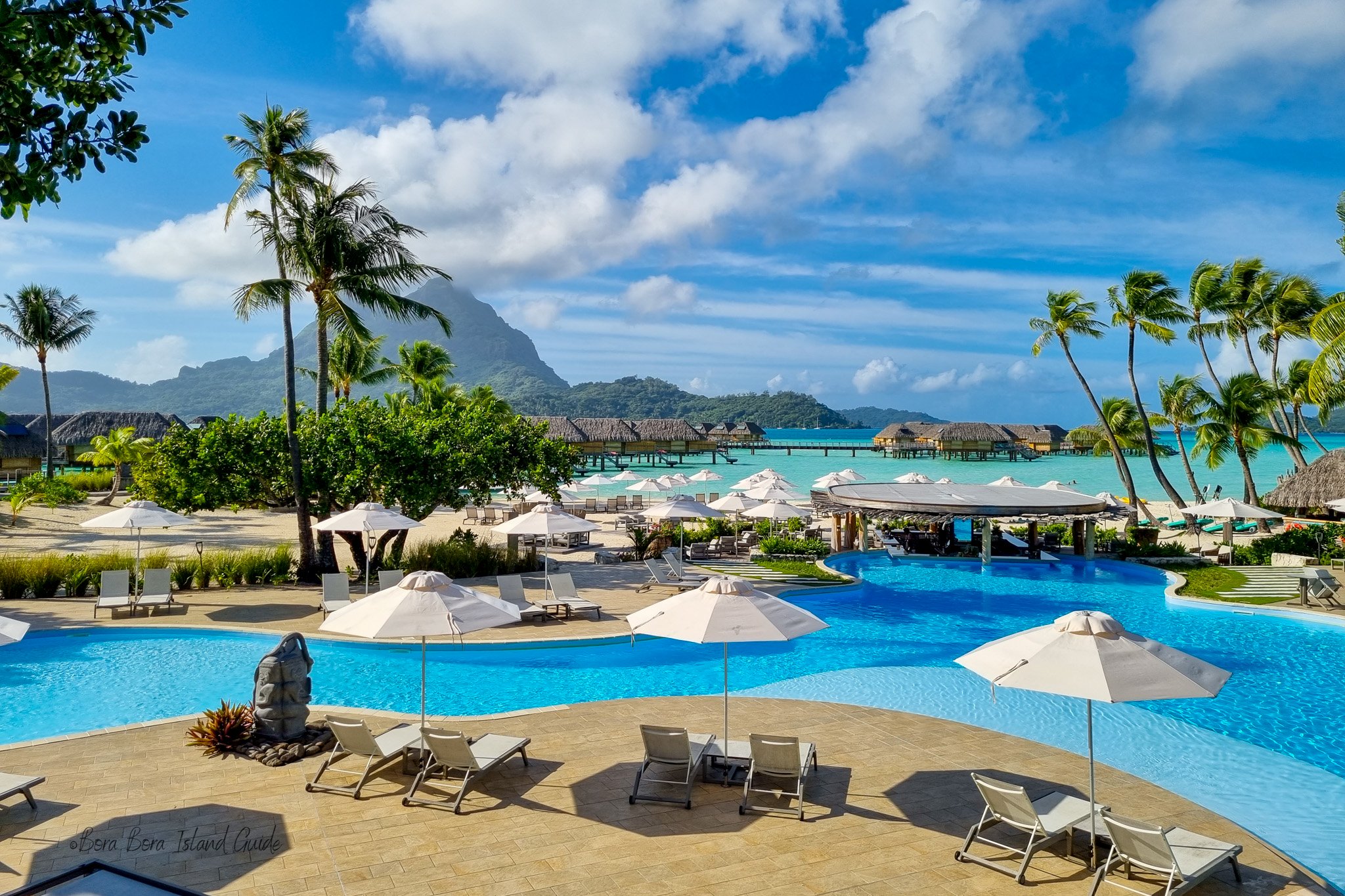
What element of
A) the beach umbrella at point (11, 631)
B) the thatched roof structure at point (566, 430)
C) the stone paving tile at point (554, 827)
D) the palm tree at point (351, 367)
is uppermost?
the palm tree at point (351, 367)

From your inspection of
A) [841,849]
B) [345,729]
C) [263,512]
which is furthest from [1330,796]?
[263,512]

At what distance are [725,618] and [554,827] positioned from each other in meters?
2.04

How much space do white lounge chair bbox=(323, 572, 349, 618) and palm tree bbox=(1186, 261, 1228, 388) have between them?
29.9 meters

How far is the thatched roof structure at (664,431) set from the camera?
239 feet

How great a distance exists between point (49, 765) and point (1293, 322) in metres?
36.6

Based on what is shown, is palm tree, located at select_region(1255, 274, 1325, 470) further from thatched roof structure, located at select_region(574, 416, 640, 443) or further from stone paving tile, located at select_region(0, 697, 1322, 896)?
thatched roof structure, located at select_region(574, 416, 640, 443)

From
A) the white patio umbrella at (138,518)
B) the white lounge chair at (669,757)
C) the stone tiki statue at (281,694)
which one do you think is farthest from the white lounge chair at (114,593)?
the white lounge chair at (669,757)

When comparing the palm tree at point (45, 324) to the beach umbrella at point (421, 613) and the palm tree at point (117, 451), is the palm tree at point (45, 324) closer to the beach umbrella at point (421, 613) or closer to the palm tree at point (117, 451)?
the palm tree at point (117, 451)

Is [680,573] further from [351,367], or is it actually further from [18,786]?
[351,367]

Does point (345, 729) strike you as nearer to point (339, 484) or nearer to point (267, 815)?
point (267, 815)

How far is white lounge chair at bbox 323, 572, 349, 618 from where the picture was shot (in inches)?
564

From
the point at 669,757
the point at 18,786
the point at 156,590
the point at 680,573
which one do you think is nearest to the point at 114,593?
the point at 156,590

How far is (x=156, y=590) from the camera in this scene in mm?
14867

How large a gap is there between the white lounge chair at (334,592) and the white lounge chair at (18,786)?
25.0 feet
